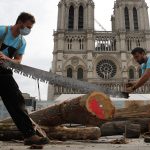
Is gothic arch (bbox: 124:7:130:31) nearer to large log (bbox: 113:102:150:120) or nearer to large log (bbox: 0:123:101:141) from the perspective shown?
large log (bbox: 113:102:150:120)

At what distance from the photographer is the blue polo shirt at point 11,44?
3.15 m

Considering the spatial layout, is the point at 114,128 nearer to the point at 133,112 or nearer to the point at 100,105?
the point at 133,112

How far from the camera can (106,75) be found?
33.1 m

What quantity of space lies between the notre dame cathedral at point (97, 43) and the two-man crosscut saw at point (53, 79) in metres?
26.7

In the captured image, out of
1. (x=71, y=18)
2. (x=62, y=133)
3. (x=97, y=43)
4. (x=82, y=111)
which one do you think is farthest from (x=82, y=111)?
(x=71, y=18)

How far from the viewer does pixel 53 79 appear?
12.9 feet

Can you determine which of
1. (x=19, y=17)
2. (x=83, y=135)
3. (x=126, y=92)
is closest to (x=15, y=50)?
(x=19, y=17)

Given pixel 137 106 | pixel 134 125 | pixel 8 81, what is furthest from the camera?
pixel 137 106

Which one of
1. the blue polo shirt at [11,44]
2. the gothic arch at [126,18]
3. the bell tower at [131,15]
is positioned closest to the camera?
the blue polo shirt at [11,44]

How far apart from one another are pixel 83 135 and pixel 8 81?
236 cm

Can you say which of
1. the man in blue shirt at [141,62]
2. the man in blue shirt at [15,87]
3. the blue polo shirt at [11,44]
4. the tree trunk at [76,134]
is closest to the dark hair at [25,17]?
the man in blue shirt at [15,87]

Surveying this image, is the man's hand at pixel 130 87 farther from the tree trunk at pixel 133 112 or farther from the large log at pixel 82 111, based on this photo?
the tree trunk at pixel 133 112

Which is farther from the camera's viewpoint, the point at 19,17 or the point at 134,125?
the point at 134,125

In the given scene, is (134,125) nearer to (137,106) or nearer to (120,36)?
(137,106)
